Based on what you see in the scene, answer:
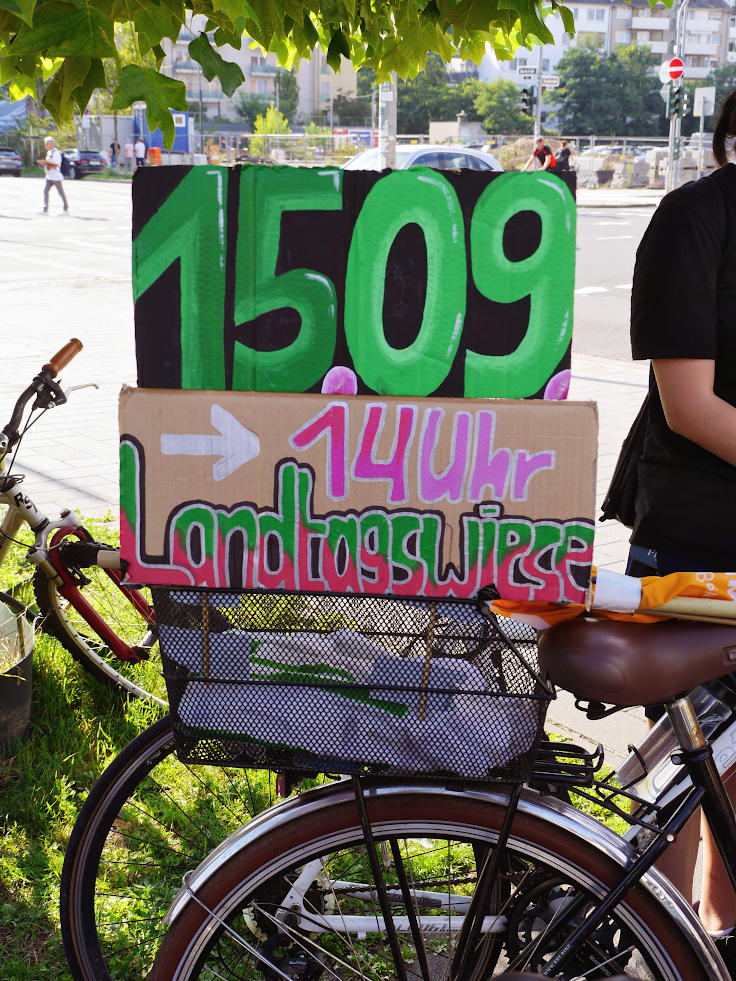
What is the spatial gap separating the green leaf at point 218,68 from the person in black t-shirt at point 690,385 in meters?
0.95

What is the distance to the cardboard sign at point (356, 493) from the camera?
1456 millimetres

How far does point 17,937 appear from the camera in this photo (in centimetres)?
258

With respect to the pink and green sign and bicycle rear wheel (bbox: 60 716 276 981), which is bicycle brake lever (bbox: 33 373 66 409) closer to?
bicycle rear wheel (bbox: 60 716 276 981)

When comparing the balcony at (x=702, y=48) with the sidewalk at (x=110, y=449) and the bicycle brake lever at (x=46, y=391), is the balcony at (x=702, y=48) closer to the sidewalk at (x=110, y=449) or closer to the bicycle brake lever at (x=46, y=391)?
the sidewalk at (x=110, y=449)

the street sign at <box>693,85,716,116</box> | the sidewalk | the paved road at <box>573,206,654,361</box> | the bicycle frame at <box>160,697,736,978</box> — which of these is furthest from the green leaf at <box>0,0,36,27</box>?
the street sign at <box>693,85,716,116</box>

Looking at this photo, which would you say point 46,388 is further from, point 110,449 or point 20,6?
point 110,449

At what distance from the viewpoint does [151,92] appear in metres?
1.96

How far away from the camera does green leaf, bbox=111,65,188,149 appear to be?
6.28 feet

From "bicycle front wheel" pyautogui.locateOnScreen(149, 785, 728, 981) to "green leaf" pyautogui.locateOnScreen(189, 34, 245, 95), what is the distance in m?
1.49

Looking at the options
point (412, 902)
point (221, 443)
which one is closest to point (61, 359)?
point (221, 443)

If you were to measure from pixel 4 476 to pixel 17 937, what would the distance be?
1293 mm

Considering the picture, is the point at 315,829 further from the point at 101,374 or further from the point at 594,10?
the point at 594,10

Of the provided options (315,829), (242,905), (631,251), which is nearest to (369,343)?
(315,829)

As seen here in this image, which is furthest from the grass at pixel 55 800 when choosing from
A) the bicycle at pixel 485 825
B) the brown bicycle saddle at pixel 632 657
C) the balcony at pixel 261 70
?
the balcony at pixel 261 70
